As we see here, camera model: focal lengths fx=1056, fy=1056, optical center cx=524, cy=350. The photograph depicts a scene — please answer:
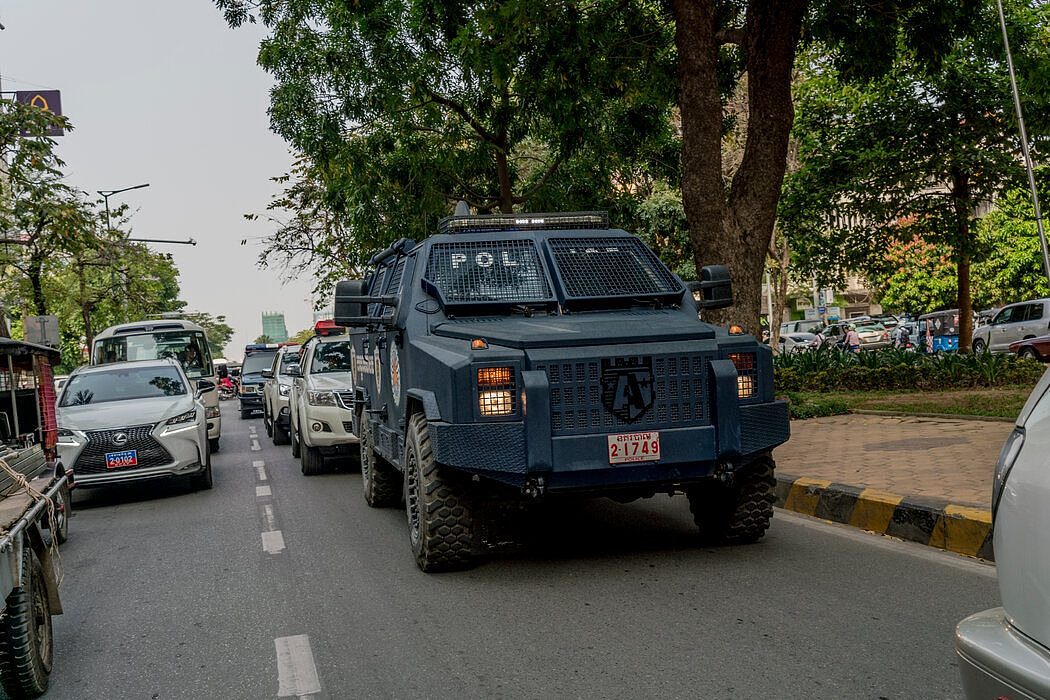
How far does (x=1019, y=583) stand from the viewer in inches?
91.0

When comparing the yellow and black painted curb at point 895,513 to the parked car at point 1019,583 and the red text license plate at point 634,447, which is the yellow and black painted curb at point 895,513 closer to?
the red text license plate at point 634,447

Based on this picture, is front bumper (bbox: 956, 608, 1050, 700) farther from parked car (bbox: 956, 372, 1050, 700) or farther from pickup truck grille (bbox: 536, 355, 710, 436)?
pickup truck grille (bbox: 536, 355, 710, 436)

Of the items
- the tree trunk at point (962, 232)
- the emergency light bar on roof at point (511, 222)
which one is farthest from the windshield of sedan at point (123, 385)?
the tree trunk at point (962, 232)

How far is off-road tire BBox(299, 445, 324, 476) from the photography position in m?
13.4

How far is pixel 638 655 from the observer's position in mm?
4738

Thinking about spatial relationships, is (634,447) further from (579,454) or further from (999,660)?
(999,660)

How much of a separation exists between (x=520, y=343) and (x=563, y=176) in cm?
1425

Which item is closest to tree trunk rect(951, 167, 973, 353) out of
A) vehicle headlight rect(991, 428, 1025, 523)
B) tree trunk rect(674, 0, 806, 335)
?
tree trunk rect(674, 0, 806, 335)

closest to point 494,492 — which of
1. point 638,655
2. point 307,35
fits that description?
point 638,655

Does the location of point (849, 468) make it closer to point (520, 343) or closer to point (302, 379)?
point (520, 343)

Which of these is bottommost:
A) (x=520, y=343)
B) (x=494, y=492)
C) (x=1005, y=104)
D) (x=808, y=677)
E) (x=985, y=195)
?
(x=808, y=677)

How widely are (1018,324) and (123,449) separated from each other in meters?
→ 26.9

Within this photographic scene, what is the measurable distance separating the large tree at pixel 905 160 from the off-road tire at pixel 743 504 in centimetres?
1618

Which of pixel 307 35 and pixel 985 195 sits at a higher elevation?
pixel 307 35
